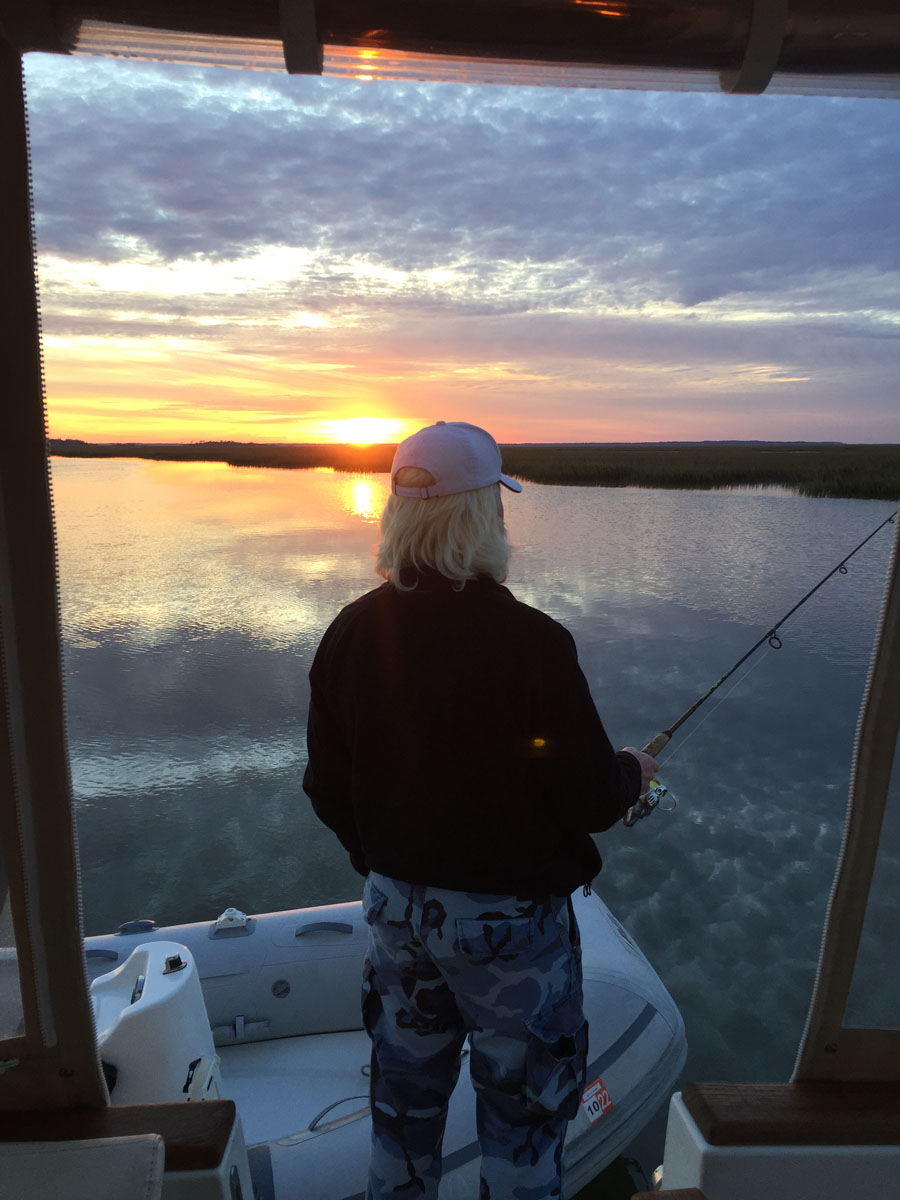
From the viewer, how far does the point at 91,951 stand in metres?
2.28

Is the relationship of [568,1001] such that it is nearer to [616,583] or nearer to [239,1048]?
[239,1048]

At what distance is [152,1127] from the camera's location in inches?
42.3

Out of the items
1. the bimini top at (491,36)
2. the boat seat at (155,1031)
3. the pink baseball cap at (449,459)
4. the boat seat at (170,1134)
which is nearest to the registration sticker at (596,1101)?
the boat seat at (155,1031)

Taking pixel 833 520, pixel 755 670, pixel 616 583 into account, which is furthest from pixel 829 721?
pixel 833 520

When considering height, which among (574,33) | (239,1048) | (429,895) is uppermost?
(574,33)

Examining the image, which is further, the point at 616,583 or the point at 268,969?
the point at 616,583

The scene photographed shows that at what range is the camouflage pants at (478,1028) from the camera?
1.04 meters

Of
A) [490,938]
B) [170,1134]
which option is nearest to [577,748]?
[490,938]

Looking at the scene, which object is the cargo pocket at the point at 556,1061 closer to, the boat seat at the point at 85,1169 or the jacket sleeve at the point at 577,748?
the jacket sleeve at the point at 577,748

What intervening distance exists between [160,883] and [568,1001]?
3581mm

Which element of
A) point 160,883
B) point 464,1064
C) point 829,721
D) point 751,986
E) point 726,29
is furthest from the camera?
point 829,721

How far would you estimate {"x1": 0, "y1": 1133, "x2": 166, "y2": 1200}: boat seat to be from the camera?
0.95m

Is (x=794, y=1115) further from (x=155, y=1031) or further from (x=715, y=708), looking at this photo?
(x=715, y=708)

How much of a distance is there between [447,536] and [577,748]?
14.0 inches
